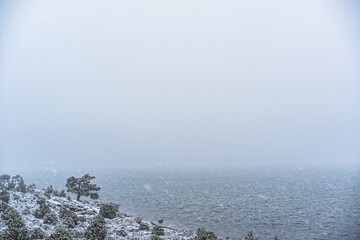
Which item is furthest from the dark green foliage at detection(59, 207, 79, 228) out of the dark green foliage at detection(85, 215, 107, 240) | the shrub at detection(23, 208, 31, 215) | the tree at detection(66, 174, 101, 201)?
the tree at detection(66, 174, 101, 201)

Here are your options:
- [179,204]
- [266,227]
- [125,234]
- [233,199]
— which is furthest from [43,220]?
[233,199]

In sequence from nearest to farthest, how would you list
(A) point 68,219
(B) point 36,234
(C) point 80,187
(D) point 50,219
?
(B) point 36,234 → (D) point 50,219 → (A) point 68,219 → (C) point 80,187

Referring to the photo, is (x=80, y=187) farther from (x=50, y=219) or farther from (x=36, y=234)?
(x=36, y=234)

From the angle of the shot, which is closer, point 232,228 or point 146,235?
point 146,235

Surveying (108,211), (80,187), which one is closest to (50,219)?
(108,211)

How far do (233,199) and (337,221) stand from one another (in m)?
27.5

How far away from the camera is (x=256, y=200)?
216ft

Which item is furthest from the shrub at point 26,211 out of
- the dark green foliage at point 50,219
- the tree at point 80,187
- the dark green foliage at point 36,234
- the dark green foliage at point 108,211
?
the tree at point 80,187

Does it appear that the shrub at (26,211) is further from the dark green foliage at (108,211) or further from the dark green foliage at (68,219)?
the dark green foliage at (108,211)

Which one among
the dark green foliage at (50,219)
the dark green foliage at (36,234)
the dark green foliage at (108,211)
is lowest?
the dark green foliage at (108,211)

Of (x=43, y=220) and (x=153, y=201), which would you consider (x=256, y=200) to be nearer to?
(x=153, y=201)

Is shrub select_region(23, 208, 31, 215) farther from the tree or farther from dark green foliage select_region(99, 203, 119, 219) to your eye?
the tree

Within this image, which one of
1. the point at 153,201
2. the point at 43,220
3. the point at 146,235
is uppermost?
the point at 43,220

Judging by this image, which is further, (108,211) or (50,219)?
(108,211)
